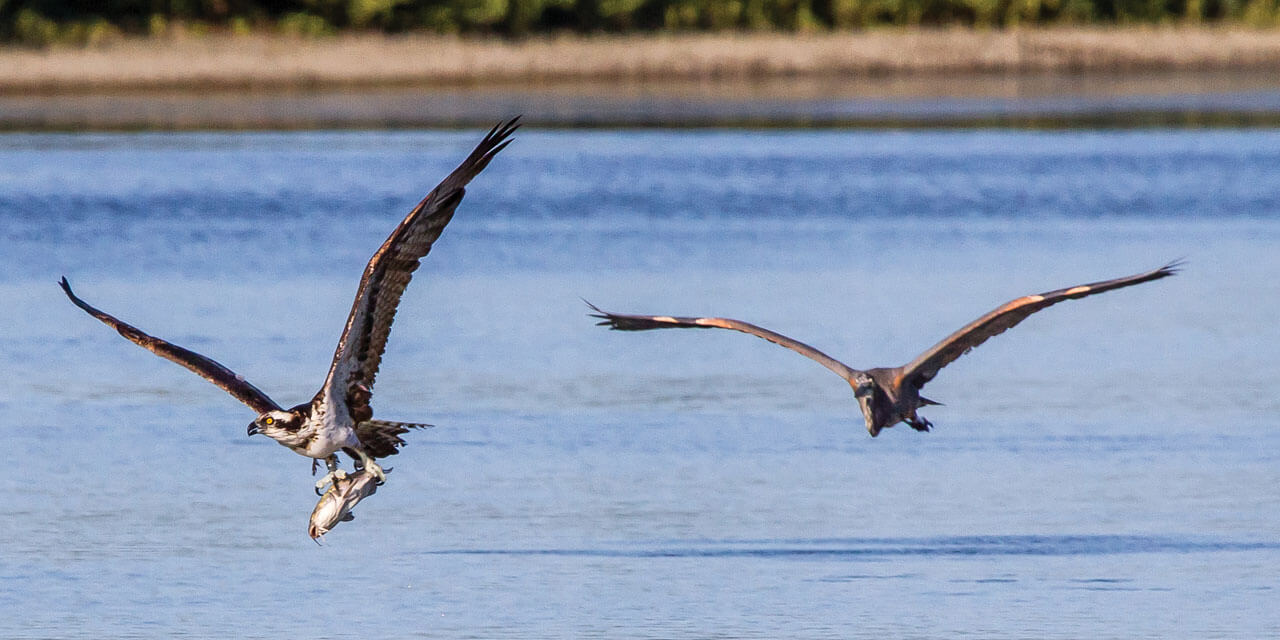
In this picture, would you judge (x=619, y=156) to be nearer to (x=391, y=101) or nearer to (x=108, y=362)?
(x=391, y=101)

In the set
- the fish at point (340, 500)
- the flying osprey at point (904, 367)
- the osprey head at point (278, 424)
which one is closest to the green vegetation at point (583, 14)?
the flying osprey at point (904, 367)

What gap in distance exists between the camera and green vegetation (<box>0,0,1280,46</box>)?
1964 inches

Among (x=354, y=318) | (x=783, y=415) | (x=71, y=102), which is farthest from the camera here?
(x=71, y=102)

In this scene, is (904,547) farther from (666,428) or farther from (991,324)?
(666,428)

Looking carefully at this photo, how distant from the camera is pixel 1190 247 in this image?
20.9 metres

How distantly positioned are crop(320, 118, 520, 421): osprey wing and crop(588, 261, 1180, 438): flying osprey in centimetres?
77

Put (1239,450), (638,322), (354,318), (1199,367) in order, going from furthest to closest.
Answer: (1199,367)
(1239,450)
(638,322)
(354,318)

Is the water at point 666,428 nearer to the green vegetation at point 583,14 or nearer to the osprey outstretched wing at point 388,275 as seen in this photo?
the osprey outstretched wing at point 388,275

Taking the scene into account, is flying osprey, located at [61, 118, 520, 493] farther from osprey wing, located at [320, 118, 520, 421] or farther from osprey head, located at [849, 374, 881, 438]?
osprey head, located at [849, 374, 881, 438]

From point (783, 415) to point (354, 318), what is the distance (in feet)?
15.7

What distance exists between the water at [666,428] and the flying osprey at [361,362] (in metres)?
0.66

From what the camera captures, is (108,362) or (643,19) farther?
(643,19)

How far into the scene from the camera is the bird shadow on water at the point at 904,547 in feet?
32.9

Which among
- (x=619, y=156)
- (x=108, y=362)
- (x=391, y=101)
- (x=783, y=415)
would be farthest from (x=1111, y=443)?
(x=391, y=101)
